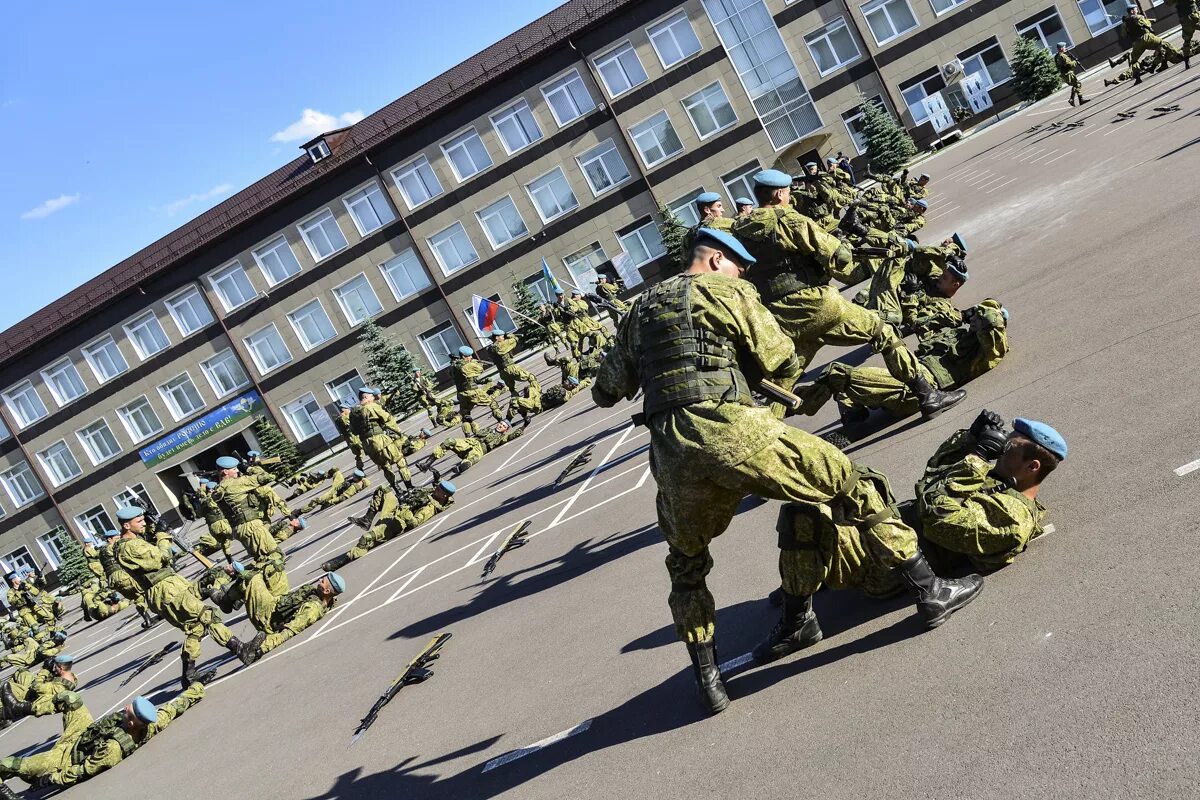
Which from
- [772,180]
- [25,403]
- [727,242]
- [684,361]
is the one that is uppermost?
[25,403]

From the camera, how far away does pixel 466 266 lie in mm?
42531

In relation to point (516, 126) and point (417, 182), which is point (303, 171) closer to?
point (417, 182)

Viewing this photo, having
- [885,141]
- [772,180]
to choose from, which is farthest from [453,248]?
[772,180]

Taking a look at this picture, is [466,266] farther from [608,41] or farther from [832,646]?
[832,646]

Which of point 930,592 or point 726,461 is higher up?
point 726,461

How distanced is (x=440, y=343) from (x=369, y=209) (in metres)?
6.95

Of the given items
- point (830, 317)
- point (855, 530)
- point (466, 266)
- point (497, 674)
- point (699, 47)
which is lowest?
point (497, 674)

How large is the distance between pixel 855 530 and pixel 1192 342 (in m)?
3.35

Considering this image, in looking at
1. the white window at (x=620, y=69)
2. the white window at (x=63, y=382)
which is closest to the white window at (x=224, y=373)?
the white window at (x=63, y=382)

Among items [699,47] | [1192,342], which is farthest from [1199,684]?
[699,47]

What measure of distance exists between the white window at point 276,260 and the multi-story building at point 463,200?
0.33ft

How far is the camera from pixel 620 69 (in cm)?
4072

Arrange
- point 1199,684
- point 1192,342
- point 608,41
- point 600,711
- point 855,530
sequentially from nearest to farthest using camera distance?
point 1199,684
point 855,530
point 600,711
point 1192,342
point 608,41

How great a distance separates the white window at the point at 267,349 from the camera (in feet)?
146
